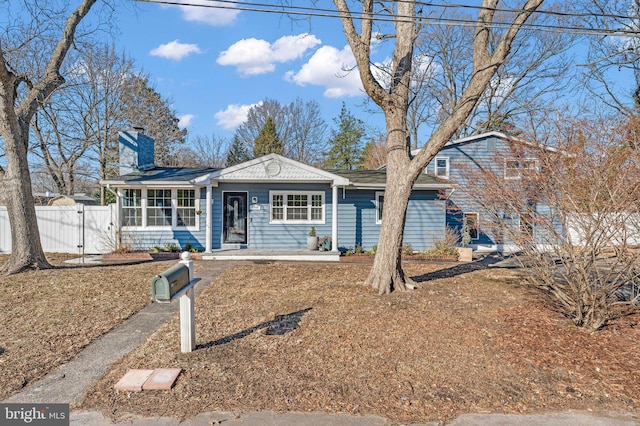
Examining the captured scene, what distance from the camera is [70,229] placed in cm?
1240

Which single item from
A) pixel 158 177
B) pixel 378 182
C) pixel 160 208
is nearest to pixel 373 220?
pixel 378 182

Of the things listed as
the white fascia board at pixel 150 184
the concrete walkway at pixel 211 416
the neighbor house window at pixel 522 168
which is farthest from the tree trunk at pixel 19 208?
the neighbor house window at pixel 522 168

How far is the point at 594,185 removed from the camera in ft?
14.1

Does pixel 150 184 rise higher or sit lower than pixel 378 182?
lower

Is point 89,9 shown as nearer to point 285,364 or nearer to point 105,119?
point 285,364

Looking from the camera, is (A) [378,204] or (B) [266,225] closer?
(B) [266,225]

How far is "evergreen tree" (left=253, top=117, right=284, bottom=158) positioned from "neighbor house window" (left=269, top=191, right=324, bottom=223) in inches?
751

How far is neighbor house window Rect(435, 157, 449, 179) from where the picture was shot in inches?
600

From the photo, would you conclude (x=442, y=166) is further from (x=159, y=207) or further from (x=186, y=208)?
(x=159, y=207)

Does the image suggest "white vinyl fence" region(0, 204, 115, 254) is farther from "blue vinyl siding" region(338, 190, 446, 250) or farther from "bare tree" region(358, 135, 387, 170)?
"bare tree" region(358, 135, 387, 170)

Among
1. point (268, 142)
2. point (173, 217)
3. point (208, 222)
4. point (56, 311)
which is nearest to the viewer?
point (56, 311)

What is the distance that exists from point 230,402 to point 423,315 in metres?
3.13

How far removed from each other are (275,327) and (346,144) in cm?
2923

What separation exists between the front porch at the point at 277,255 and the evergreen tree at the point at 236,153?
2215cm
